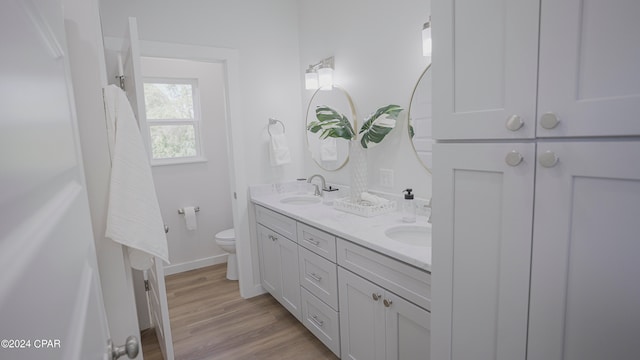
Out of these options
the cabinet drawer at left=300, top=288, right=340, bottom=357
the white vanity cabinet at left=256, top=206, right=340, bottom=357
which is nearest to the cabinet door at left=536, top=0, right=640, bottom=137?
the white vanity cabinet at left=256, top=206, right=340, bottom=357

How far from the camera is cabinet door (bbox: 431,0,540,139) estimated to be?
752mm

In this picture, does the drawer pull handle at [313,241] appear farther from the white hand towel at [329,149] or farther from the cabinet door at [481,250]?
the cabinet door at [481,250]

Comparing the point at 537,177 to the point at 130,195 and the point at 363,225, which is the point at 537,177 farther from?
the point at 130,195

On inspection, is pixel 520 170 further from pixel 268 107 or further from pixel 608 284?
pixel 268 107

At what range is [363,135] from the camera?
225 cm

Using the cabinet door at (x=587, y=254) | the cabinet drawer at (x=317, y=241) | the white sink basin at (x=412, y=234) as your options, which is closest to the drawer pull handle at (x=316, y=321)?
the cabinet drawer at (x=317, y=241)

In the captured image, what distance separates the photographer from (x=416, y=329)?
4.58ft

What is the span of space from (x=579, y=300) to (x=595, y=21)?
585 mm

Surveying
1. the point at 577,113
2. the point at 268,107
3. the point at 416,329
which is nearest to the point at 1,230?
the point at 577,113

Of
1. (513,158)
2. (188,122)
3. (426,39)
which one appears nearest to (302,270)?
(426,39)

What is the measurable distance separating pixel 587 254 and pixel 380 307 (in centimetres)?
105

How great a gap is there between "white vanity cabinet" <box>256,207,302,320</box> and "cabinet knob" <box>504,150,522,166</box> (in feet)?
5.57

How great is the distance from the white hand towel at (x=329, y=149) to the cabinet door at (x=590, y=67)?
2103 mm

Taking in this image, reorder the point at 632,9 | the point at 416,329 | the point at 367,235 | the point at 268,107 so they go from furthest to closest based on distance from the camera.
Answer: the point at 268,107 → the point at 367,235 → the point at 416,329 → the point at 632,9
